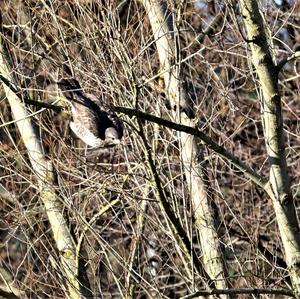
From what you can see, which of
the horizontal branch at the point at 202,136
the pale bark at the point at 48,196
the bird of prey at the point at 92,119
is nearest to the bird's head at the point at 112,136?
the bird of prey at the point at 92,119

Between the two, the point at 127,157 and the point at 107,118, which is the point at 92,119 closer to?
the point at 107,118

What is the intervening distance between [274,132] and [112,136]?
1.11m

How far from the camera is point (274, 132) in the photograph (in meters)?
5.20

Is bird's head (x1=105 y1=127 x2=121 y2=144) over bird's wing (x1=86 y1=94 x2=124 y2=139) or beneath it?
beneath

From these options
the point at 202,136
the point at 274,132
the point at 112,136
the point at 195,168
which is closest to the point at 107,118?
the point at 112,136

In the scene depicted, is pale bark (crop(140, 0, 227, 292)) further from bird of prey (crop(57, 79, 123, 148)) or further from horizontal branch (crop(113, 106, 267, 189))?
horizontal branch (crop(113, 106, 267, 189))

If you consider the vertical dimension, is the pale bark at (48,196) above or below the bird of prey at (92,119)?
below

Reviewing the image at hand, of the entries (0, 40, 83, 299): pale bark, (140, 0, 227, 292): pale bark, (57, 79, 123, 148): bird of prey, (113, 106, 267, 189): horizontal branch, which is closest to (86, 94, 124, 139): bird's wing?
(57, 79, 123, 148): bird of prey

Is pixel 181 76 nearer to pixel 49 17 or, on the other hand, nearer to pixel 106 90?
pixel 106 90

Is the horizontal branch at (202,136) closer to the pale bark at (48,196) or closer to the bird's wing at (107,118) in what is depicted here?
the bird's wing at (107,118)

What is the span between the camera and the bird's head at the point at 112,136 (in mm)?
5680

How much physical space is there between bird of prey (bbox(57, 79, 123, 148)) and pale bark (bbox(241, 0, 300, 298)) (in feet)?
3.11

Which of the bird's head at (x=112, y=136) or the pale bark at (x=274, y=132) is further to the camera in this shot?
the bird's head at (x=112, y=136)

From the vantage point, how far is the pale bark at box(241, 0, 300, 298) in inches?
202
